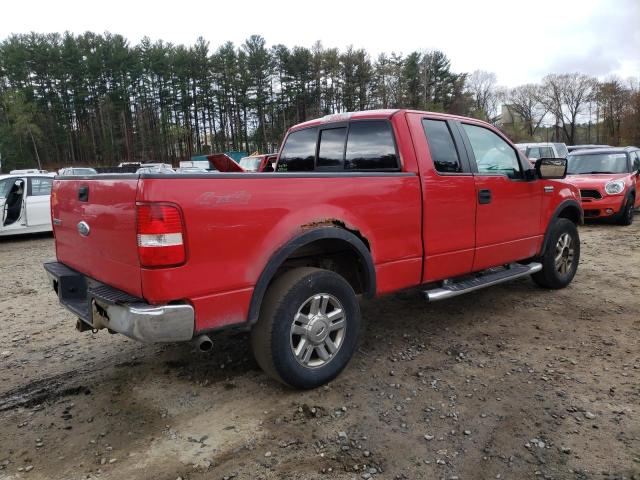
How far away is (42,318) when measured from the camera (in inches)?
203

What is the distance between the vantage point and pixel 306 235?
309cm

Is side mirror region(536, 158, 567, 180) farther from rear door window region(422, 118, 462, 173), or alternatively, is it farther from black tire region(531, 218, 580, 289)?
rear door window region(422, 118, 462, 173)

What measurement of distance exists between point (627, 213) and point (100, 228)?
37.5 ft

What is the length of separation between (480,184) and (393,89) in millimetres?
61029

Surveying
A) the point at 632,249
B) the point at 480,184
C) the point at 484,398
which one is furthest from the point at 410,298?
the point at 632,249

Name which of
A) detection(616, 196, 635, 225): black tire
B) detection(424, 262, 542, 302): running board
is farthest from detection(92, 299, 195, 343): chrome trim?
detection(616, 196, 635, 225): black tire

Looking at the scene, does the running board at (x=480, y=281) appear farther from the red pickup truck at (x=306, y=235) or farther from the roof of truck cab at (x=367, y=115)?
the roof of truck cab at (x=367, y=115)

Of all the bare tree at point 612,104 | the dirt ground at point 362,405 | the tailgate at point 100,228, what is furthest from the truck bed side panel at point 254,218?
the bare tree at point 612,104

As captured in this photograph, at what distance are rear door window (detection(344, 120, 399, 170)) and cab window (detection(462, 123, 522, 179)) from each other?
38.6 inches

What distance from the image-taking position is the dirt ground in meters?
2.52

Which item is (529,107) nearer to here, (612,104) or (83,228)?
(612,104)

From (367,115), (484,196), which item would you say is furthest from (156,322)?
(484,196)

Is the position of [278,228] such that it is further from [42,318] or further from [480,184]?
[42,318]

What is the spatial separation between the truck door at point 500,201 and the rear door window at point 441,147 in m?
0.22
